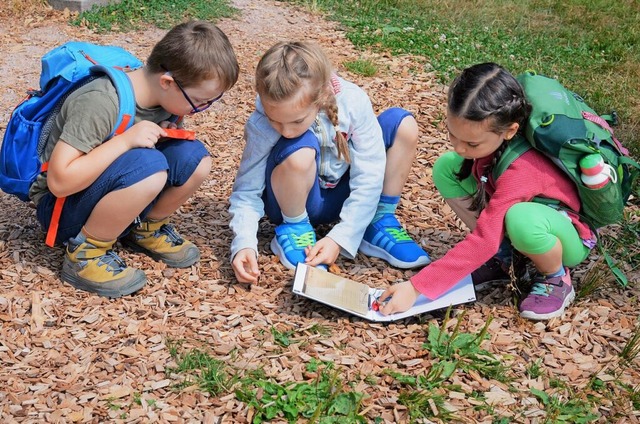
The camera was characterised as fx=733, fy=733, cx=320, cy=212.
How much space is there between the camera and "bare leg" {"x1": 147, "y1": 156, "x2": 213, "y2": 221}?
3381 mm

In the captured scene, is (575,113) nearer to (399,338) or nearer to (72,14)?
(399,338)

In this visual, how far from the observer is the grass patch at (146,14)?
6301 mm

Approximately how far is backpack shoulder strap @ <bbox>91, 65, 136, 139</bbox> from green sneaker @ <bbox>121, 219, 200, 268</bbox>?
1.87ft

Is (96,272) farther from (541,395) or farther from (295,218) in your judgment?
(541,395)

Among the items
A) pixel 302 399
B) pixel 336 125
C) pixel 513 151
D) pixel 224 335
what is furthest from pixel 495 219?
pixel 224 335

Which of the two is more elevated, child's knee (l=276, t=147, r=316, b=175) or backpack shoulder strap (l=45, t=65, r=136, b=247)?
backpack shoulder strap (l=45, t=65, r=136, b=247)

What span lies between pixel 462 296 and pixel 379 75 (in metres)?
2.92

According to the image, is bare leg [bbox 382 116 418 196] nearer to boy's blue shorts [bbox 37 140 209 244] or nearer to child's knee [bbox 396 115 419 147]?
child's knee [bbox 396 115 419 147]

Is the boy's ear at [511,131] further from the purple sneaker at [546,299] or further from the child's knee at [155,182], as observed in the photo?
the child's knee at [155,182]

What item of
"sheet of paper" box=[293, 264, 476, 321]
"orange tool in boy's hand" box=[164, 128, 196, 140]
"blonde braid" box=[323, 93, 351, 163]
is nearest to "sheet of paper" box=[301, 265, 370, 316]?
"sheet of paper" box=[293, 264, 476, 321]

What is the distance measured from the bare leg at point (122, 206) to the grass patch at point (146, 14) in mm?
3491

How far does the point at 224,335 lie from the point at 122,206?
2.29 ft

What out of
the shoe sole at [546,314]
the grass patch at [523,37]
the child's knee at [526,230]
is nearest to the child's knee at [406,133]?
the child's knee at [526,230]

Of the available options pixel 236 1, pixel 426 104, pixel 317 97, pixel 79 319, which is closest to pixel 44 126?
pixel 79 319
